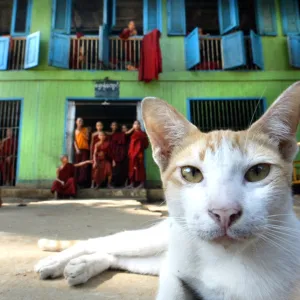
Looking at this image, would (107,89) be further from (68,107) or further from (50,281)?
(50,281)

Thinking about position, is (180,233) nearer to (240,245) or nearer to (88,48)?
(240,245)

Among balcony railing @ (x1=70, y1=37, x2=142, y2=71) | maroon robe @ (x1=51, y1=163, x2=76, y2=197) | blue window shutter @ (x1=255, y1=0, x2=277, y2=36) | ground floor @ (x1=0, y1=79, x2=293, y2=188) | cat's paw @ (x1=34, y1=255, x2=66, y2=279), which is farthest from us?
blue window shutter @ (x1=255, y1=0, x2=277, y2=36)

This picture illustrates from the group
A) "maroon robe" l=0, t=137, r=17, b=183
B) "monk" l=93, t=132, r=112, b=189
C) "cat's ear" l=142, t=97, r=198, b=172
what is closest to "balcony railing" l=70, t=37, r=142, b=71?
"monk" l=93, t=132, r=112, b=189

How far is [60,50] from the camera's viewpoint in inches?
337

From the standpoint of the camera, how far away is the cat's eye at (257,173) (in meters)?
1.12

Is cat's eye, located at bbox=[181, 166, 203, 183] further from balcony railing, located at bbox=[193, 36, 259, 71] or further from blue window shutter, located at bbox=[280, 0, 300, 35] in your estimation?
blue window shutter, located at bbox=[280, 0, 300, 35]

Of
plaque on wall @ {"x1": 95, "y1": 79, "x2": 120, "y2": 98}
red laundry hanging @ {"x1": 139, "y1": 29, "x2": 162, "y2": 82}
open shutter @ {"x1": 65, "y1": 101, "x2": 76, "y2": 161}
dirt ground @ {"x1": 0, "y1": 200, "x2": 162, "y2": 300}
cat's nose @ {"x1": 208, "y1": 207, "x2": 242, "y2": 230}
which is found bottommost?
dirt ground @ {"x1": 0, "y1": 200, "x2": 162, "y2": 300}

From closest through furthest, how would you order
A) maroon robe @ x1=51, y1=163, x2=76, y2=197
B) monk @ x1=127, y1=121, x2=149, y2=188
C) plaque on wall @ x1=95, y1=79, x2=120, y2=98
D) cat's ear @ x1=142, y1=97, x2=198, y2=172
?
cat's ear @ x1=142, y1=97, x2=198, y2=172 → maroon robe @ x1=51, y1=163, x2=76, y2=197 → monk @ x1=127, y1=121, x2=149, y2=188 → plaque on wall @ x1=95, y1=79, x2=120, y2=98

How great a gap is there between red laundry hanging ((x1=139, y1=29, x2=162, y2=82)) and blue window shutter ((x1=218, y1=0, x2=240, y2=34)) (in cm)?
216

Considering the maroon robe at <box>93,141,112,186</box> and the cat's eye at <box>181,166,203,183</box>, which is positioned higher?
the maroon robe at <box>93,141,112,186</box>

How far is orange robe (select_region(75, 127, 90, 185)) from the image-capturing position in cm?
812

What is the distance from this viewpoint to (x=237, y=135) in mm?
1280

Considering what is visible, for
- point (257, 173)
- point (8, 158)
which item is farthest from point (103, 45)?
point (257, 173)

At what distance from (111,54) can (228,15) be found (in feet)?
12.8
